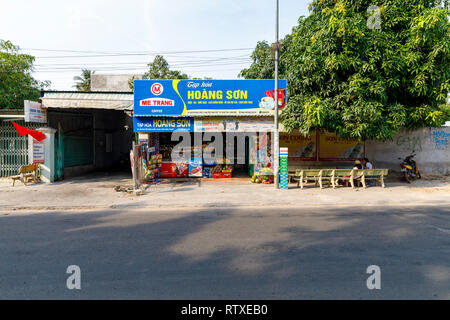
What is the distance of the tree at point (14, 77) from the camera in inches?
818

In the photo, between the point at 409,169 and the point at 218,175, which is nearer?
the point at 409,169

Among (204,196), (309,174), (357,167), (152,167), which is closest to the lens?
(204,196)

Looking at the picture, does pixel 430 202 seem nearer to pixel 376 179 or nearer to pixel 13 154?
pixel 376 179

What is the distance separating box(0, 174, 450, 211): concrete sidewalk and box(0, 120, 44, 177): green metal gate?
1.87 metres

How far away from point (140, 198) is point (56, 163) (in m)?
7.33

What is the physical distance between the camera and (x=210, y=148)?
15609mm

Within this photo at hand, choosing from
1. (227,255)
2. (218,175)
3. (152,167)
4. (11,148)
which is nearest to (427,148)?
(218,175)

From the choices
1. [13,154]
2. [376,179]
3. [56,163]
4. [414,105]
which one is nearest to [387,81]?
[414,105]

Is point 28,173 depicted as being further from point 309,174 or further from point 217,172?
point 309,174

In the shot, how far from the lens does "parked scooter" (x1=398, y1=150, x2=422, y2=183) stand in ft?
44.7

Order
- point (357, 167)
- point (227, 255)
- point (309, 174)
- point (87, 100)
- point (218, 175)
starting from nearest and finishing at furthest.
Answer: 1. point (227, 255)
2. point (309, 174)
3. point (357, 167)
4. point (87, 100)
5. point (218, 175)

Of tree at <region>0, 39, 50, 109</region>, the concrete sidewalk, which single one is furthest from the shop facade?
tree at <region>0, 39, 50, 109</region>

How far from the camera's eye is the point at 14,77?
21297 millimetres

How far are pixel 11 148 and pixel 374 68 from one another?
17557mm
